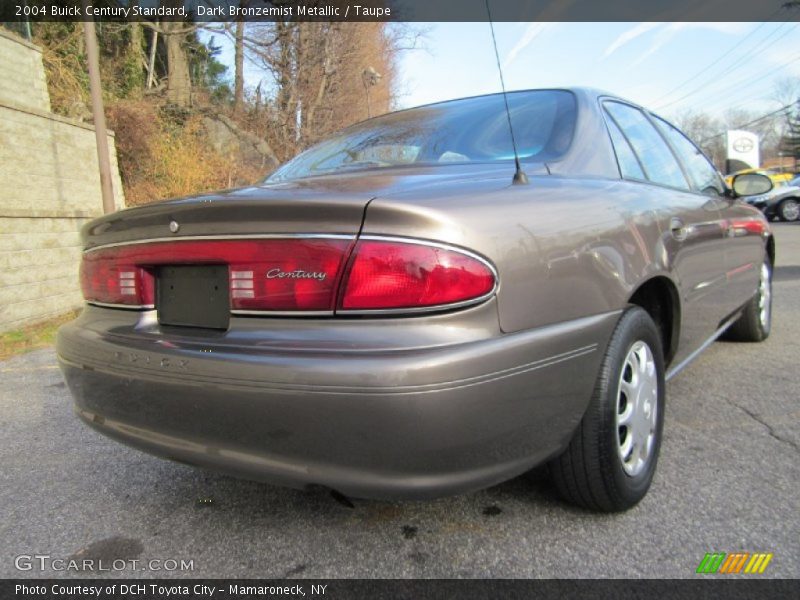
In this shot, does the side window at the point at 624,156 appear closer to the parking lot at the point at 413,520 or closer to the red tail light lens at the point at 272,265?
the parking lot at the point at 413,520

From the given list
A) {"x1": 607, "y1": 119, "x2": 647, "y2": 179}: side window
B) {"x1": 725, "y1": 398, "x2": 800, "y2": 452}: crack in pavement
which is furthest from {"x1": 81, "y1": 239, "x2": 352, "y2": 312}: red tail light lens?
{"x1": 725, "y1": 398, "x2": 800, "y2": 452}: crack in pavement

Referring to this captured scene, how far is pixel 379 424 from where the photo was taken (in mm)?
1373

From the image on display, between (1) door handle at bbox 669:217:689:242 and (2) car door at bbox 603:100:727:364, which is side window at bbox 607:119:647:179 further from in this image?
(1) door handle at bbox 669:217:689:242

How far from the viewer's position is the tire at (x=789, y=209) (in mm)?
18297

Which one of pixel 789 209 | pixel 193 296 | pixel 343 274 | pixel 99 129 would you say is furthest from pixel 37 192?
pixel 789 209

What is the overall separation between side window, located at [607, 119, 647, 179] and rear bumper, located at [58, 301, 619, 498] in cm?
102

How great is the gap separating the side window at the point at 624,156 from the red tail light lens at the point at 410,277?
125 cm

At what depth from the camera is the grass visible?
5.24 meters

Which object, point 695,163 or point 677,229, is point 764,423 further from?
point 695,163

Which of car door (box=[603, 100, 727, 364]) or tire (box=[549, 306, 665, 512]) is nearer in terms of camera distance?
tire (box=[549, 306, 665, 512])

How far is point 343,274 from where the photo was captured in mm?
1463

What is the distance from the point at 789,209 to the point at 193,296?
21.5m
